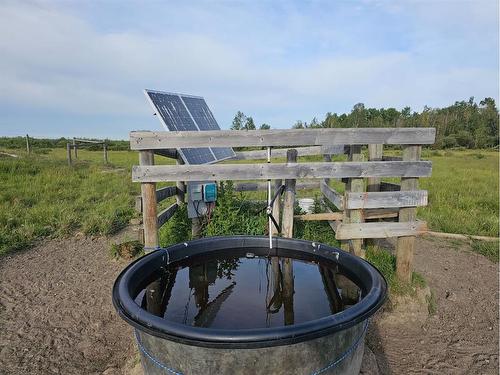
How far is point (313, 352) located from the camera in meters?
2.01

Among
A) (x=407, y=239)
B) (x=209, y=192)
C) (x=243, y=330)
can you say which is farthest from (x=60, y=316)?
(x=407, y=239)

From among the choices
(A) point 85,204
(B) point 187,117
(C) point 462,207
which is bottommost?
(C) point 462,207

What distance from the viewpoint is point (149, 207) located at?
4211 millimetres

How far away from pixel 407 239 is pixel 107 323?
3.76 meters

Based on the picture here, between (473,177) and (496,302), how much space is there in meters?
14.1

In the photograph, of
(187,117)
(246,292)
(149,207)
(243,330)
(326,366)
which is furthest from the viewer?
(187,117)

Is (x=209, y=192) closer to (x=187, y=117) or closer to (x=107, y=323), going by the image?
(x=187, y=117)

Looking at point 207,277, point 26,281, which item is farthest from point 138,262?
point 26,281

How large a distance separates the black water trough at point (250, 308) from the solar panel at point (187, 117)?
1.55 m

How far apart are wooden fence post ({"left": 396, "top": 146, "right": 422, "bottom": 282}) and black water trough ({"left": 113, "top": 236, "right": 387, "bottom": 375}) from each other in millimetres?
1849

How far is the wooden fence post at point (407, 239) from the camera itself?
4457 mm

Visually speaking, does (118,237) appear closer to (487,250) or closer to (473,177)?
(487,250)

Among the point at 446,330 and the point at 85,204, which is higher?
the point at 85,204

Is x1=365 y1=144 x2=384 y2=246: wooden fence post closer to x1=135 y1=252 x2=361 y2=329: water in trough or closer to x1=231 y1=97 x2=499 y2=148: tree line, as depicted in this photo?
x1=135 y1=252 x2=361 y2=329: water in trough
